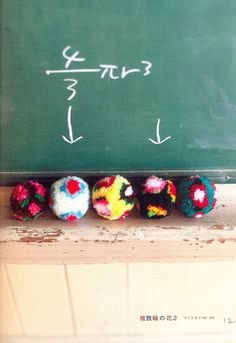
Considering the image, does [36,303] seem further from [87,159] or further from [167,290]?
[87,159]

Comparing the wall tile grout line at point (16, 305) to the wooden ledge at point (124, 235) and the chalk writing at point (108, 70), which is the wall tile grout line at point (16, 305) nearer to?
the wooden ledge at point (124, 235)

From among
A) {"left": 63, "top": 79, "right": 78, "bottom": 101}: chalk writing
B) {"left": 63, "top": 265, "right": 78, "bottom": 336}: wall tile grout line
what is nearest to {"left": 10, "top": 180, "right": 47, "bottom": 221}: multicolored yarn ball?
{"left": 63, "top": 79, "right": 78, "bottom": 101}: chalk writing

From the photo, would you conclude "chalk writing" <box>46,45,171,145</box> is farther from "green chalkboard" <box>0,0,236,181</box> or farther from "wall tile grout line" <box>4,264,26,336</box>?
"wall tile grout line" <box>4,264,26,336</box>

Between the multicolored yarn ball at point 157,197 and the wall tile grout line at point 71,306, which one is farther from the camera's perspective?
the wall tile grout line at point 71,306

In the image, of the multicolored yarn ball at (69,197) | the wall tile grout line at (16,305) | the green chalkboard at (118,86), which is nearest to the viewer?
the green chalkboard at (118,86)

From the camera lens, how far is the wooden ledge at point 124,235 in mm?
815

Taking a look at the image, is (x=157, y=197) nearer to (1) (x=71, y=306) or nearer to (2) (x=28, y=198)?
(2) (x=28, y=198)

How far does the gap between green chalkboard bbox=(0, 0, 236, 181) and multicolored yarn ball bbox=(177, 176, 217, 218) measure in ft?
0.14

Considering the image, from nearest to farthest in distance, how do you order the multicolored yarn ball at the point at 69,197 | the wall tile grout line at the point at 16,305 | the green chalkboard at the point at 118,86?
the green chalkboard at the point at 118,86 → the multicolored yarn ball at the point at 69,197 → the wall tile grout line at the point at 16,305

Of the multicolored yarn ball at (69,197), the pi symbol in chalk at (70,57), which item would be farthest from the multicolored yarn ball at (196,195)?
the pi symbol in chalk at (70,57)

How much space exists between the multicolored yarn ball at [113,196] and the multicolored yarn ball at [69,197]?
22 millimetres

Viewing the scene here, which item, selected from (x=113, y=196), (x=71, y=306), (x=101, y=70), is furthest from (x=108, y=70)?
(x=71, y=306)

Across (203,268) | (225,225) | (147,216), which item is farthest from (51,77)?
(203,268)

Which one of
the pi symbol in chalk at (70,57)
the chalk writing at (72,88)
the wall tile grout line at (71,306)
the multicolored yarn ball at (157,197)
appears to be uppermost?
the pi symbol in chalk at (70,57)
